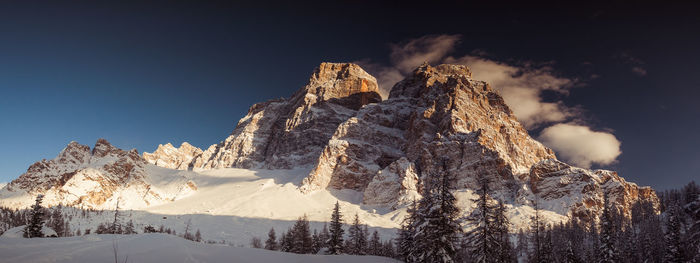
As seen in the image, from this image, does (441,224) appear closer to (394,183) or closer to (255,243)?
(255,243)

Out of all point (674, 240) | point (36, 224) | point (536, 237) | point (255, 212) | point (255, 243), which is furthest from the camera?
point (255, 212)

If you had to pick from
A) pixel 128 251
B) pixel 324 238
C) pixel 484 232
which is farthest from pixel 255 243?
pixel 128 251

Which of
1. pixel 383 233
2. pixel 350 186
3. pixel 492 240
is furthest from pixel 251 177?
pixel 492 240

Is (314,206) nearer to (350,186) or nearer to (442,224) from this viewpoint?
(350,186)

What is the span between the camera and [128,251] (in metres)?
13.5

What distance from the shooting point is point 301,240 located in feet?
187

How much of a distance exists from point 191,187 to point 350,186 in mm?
80717

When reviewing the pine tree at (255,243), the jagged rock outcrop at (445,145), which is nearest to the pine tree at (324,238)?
the pine tree at (255,243)

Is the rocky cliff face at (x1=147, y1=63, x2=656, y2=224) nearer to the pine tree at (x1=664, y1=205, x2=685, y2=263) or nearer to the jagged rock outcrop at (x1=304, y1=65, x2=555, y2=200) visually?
the jagged rock outcrop at (x1=304, y1=65, x2=555, y2=200)

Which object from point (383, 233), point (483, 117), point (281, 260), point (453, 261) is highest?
point (483, 117)

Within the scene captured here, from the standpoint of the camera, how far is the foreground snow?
39.7 ft

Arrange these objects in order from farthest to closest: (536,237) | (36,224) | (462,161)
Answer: (462,161), (536,237), (36,224)

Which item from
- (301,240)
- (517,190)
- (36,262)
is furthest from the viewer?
(517,190)

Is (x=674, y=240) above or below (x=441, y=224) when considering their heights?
below
